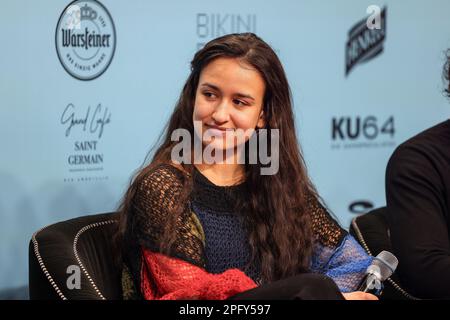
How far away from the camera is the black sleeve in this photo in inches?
87.1

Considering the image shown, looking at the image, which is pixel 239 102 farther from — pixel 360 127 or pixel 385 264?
pixel 360 127

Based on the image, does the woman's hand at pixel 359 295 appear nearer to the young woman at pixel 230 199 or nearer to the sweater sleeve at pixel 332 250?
the young woman at pixel 230 199

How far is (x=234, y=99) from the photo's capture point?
7.51ft

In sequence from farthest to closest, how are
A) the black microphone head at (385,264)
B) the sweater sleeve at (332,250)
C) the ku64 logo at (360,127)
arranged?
the ku64 logo at (360,127)
the sweater sleeve at (332,250)
the black microphone head at (385,264)

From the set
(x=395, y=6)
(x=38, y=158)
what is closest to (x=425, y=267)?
(x=38, y=158)

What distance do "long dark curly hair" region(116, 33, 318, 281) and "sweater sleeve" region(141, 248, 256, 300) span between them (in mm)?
169

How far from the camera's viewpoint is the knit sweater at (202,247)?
81.7 inches

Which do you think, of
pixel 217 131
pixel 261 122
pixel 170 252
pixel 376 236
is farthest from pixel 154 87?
pixel 170 252

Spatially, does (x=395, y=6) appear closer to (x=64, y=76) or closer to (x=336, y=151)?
(x=336, y=151)

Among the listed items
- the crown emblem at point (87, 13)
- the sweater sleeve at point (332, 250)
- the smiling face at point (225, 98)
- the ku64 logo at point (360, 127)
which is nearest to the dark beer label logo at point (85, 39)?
the crown emblem at point (87, 13)

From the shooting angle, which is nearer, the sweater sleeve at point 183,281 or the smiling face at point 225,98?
the sweater sleeve at point 183,281

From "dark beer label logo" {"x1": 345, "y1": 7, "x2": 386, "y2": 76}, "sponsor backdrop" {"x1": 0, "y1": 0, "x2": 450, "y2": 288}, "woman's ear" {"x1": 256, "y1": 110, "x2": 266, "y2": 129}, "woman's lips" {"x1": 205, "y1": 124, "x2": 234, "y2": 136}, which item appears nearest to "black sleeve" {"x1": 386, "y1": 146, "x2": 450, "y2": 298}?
"woman's ear" {"x1": 256, "y1": 110, "x2": 266, "y2": 129}

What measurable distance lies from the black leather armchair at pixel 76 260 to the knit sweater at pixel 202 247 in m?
0.06
